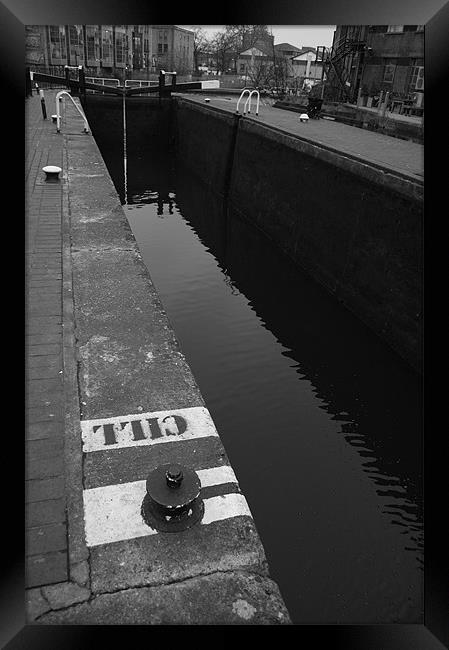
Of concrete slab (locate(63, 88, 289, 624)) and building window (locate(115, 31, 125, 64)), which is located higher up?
building window (locate(115, 31, 125, 64))

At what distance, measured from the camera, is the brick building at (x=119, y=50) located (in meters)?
47.6

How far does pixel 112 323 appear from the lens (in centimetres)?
458

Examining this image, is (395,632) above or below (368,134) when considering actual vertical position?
below

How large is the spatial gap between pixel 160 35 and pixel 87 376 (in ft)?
244

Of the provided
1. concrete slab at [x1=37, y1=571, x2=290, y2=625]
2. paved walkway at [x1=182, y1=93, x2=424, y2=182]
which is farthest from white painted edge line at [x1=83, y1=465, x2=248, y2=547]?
paved walkway at [x1=182, y1=93, x2=424, y2=182]

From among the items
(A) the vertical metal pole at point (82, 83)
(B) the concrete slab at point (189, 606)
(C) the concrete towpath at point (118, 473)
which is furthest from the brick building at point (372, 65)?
(B) the concrete slab at point (189, 606)

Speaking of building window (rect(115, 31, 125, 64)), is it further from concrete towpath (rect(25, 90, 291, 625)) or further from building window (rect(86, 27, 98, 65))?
concrete towpath (rect(25, 90, 291, 625))

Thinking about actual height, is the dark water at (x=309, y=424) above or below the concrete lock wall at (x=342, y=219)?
below

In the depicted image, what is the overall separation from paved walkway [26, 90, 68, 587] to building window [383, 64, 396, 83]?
3152cm

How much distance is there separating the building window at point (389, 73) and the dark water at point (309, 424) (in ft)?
85.6

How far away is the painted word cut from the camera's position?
10.2 feet

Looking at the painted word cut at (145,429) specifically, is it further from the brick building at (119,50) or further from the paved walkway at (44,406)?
the brick building at (119,50)

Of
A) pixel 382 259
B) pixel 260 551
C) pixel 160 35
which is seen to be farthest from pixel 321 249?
pixel 160 35
